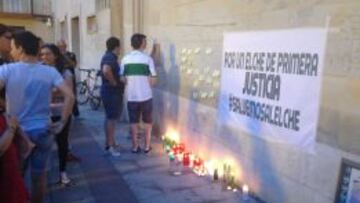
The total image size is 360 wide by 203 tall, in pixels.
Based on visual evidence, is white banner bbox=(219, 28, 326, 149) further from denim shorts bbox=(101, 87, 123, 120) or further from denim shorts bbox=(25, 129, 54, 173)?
denim shorts bbox=(25, 129, 54, 173)

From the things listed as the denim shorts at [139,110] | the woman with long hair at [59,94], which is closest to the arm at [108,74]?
the denim shorts at [139,110]

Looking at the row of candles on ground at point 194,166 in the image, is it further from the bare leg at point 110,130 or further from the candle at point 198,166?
the bare leg at point 110,130

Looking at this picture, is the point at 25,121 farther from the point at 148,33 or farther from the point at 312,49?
the point at 148,33

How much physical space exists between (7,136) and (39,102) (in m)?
1.26

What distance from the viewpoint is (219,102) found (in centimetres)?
552

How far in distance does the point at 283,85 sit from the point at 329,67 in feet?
1.99

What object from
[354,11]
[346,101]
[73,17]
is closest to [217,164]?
[346,101]

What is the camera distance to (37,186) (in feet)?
13.3

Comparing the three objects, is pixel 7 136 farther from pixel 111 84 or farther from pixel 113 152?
pixel 113 152

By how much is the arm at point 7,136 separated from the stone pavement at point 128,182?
2392 mm

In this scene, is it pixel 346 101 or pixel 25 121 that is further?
pixel 25 121

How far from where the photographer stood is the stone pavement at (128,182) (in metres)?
4.99

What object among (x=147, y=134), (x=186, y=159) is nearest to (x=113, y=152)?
(x=147, y=134)

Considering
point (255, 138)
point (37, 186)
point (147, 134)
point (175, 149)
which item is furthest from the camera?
point (147, 134)
